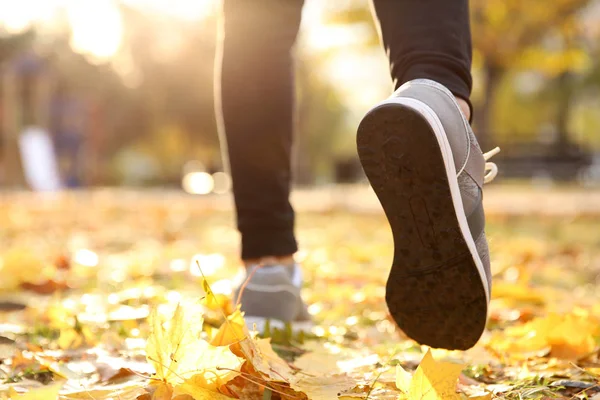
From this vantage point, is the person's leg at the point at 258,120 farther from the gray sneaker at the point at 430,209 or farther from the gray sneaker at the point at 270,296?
the gray sneaker at the point at 430,209

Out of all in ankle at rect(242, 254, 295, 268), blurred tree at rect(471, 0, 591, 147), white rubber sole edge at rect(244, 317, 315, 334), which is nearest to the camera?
white rubber sole edge at rect(244, 317, 315, 334)

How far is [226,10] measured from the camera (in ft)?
4.92

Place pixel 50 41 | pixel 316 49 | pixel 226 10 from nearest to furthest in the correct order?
pixel 226 10
pixel 316 49
pixel 50 41

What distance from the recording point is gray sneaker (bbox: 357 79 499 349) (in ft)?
3.48

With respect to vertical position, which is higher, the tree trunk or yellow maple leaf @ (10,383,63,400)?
the tree trunk

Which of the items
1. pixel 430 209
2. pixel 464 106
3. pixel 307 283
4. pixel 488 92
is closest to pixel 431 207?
pixel 430 209

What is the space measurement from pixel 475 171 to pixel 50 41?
1043 inches

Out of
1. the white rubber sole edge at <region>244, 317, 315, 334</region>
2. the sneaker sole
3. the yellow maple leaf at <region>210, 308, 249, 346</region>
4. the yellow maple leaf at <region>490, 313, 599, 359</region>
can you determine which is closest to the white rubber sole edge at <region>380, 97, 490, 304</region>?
the sneaker sole

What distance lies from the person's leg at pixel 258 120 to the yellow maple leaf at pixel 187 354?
0.61m

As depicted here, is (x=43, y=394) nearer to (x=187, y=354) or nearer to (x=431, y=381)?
(x=187, y=354)

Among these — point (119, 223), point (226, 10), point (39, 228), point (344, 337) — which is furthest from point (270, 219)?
point (119, 223)

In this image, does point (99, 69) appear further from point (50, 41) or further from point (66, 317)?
point (66, 317)

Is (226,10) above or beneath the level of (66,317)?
above

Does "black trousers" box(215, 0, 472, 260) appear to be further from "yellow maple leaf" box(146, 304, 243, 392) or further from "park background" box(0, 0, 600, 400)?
"yellow maple leaf" box(146, 304, 243, 392)
